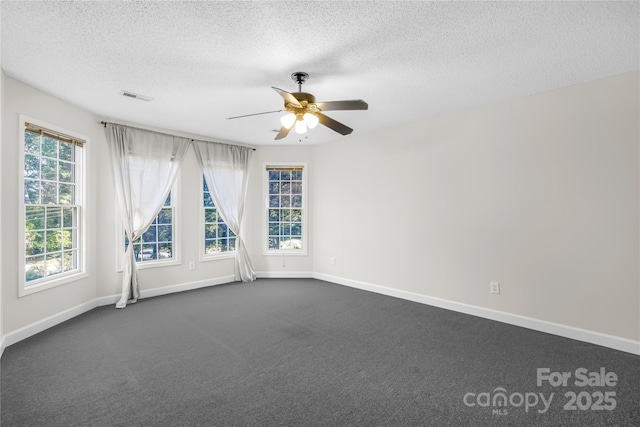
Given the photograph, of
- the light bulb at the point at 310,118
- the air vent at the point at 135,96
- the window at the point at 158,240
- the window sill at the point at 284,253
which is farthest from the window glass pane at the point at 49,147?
the window sill at the point at 284,253

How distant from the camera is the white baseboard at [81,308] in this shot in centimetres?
308

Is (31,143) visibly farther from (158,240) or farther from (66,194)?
(158,240)

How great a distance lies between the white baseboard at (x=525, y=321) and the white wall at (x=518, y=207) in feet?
0.19

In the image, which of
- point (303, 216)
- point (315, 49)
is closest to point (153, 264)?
point (303, 216)

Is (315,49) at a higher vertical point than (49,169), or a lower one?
higher

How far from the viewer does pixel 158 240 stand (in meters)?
4.92

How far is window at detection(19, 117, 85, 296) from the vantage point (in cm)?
333

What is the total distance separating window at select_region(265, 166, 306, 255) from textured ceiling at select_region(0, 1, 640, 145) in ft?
7.87

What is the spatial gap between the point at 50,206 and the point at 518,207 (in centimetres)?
541

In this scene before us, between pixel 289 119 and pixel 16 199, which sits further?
pixel 16 199

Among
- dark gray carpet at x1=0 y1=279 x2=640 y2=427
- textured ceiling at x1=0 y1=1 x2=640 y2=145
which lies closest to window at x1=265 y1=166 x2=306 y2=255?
dark gray carpet at x1=0 y1=279 x2=640 y2=427

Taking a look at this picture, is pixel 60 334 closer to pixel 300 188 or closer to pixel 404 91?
pixel 300 188

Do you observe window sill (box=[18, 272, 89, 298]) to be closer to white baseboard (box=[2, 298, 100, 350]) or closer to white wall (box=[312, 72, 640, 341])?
white baseboard (box=[2, 298, 100, 350])

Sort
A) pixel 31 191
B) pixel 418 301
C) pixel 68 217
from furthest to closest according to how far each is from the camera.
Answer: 1. pixel 418 301
2. pixel 68 217
3. pixel 31 191
